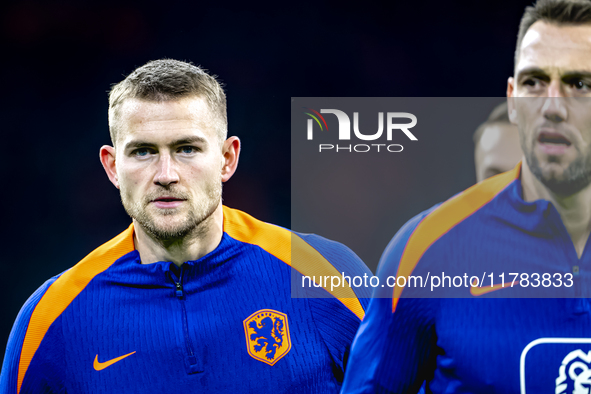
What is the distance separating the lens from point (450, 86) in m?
2.76

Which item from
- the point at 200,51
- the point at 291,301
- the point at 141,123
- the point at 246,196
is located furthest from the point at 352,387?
the point at 200,51

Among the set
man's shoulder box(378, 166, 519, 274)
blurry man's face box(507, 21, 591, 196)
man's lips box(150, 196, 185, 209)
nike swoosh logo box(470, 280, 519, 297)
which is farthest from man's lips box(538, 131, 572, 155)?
man's lips box(150, 196, 185, 209)

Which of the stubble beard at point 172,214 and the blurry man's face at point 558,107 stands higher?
the blurry man's face at point 558,107

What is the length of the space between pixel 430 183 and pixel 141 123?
2.81ft

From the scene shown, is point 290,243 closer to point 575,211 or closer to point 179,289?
point 179,289

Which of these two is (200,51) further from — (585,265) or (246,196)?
(585,265)

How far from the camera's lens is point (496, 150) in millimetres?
1649

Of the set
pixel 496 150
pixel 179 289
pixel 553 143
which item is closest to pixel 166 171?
pixel 179 289

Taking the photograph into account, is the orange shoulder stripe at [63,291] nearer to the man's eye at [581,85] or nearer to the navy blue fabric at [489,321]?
the navy blue fabric at [489,321]

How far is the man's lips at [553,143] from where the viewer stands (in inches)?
60.3

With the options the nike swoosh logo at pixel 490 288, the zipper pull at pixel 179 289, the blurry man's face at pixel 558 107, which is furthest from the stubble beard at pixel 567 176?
the zipper pull at pixel 179 289

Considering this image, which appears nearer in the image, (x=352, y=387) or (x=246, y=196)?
(x=352, y=387)

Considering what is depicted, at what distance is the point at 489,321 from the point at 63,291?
1.22 m

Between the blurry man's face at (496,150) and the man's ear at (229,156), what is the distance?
2.40 feet
